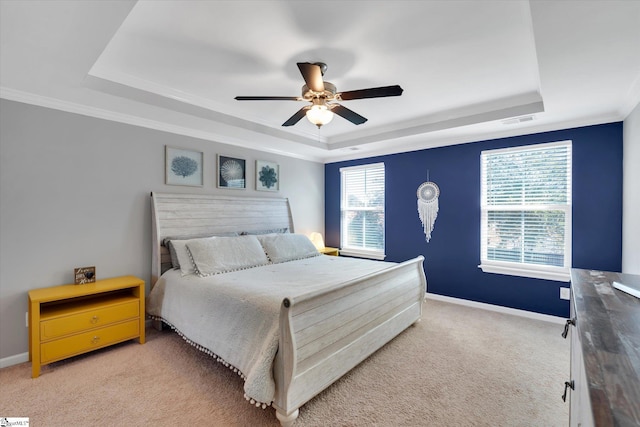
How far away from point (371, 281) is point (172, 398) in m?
1.70

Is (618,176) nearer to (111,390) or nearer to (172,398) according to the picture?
(172,398)

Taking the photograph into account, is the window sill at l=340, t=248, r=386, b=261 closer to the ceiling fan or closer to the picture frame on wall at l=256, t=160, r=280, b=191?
the picture frame on wall at l=256, t=160, r=280, b=191

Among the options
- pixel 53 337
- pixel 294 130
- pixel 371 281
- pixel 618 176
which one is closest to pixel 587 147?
pixel 618 176

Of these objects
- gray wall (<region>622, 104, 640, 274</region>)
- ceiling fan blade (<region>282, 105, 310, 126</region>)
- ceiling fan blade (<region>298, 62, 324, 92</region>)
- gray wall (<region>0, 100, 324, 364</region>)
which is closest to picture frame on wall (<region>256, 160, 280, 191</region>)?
gray wall (<region>0, 100, 324, 364</region>)

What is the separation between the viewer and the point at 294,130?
4.17 m

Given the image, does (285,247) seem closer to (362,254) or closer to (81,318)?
(362,254)

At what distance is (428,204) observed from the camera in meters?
4.31

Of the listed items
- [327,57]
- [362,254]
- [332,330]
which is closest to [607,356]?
[332,330]

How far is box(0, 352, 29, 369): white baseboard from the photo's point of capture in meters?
2.43

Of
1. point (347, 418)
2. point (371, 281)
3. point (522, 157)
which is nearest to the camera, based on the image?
point (347, 418)

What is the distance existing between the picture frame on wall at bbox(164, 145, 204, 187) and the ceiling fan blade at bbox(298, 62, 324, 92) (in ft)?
6.83

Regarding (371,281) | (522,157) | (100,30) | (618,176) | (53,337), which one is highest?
(100,30)

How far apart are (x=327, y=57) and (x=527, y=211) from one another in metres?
3.04

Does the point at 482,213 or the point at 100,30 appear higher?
the point at 100,30
